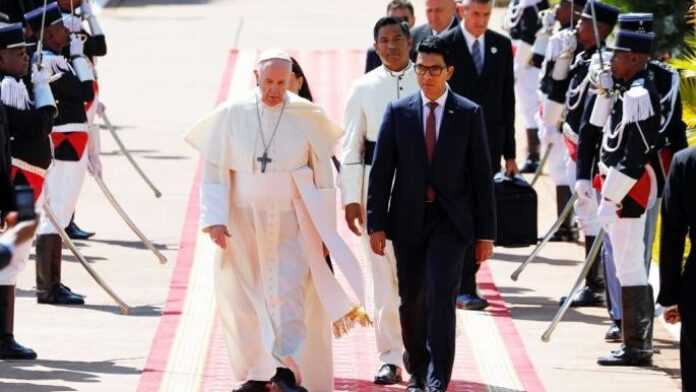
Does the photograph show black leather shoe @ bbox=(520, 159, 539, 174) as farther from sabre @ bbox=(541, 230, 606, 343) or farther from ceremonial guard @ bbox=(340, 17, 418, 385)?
ceremonial guard @ bbox=(340, 17, 418, 385)

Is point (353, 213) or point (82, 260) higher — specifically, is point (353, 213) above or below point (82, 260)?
above

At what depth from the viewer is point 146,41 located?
2745cm

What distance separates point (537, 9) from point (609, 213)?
8530 millimetres

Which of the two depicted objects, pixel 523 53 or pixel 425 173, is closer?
pixel 425 173

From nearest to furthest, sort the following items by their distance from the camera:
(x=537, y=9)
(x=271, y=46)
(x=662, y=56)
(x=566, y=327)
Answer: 1. (x=566, y=327)
2. (x=662, y=56)
3. (x=537, y=9)
4. (x=271, y=46)

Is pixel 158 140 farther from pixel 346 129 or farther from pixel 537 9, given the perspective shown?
pixel 346 129

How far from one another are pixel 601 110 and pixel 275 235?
7.56 feet

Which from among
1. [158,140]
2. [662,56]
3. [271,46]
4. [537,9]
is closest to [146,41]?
[271,46]

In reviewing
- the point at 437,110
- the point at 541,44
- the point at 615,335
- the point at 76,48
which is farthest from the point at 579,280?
the point at 541,44

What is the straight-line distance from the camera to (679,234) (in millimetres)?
9227

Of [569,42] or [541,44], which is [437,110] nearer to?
[569,42]

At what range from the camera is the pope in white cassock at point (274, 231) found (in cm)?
1109

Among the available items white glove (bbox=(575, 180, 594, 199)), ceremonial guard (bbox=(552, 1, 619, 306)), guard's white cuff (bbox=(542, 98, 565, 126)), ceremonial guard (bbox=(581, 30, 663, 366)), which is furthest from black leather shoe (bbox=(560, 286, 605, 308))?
guard's white cuff (bbox=(542, 98, 565, 126))

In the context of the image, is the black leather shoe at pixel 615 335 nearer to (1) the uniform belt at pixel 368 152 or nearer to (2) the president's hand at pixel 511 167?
(2) the president's hand at pixel 511 167
